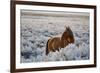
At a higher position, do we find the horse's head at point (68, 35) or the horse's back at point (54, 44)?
the horse's head at point (68, 35)

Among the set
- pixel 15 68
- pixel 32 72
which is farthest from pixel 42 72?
pixel 15 68

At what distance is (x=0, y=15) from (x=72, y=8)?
2.48 feet

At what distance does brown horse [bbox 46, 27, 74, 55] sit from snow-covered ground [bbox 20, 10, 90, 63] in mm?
34

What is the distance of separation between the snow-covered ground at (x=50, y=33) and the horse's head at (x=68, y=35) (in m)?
0.04

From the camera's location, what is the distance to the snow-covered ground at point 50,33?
1.82 metres

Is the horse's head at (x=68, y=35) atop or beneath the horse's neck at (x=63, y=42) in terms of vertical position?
atop

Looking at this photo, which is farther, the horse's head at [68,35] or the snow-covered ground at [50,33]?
the horse's head at [68,35]

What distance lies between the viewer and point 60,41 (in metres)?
1.93

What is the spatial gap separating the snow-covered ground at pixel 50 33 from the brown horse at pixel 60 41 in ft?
0.11

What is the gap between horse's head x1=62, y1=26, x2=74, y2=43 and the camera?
6.40ft

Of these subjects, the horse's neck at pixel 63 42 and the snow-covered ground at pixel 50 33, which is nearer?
the snow-covered ground at pixel 50 33

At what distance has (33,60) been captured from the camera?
6.05ft

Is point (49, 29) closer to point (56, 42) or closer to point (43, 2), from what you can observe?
point (56, 42)

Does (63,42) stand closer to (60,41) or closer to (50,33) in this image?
(60,41)
